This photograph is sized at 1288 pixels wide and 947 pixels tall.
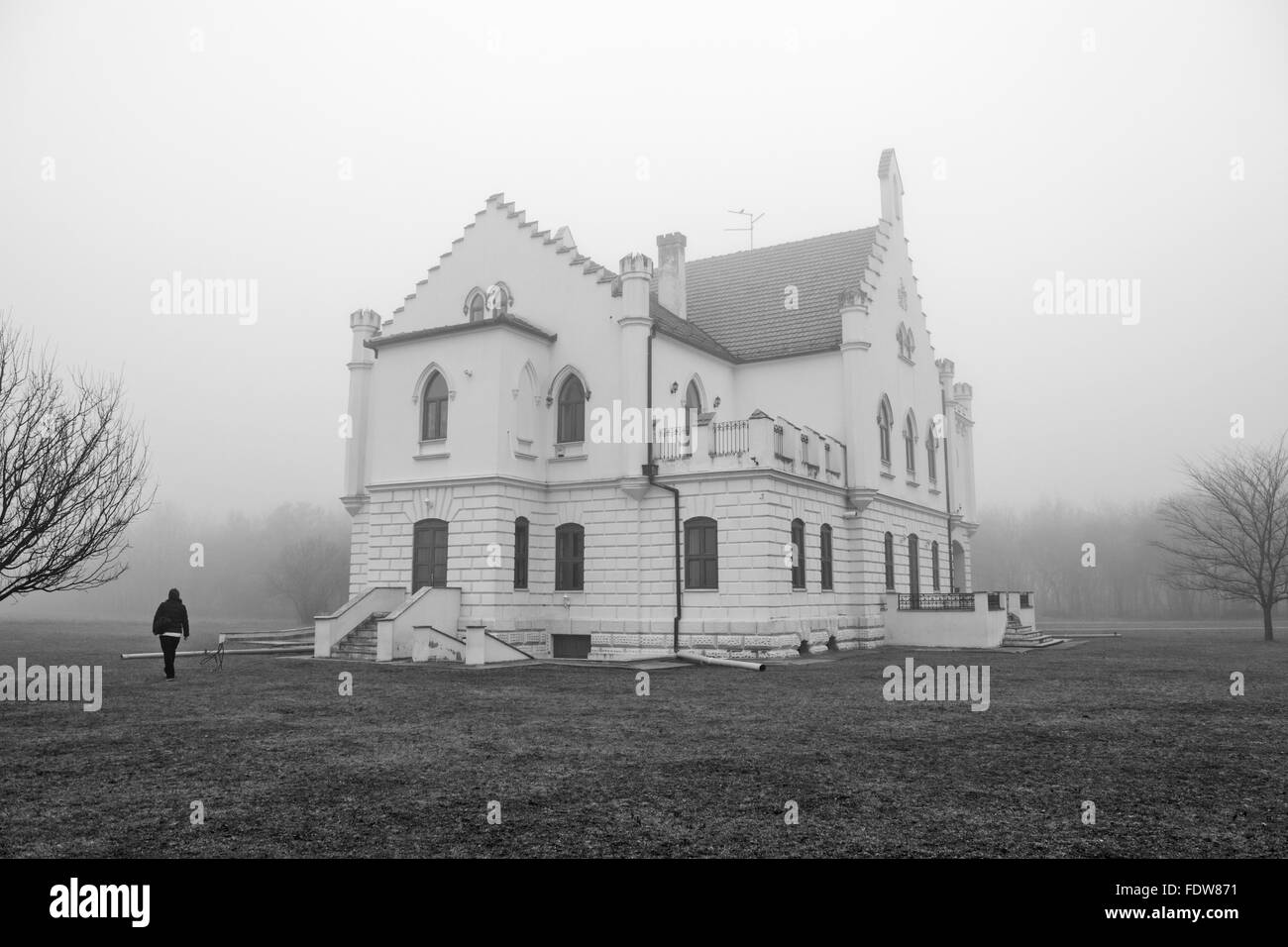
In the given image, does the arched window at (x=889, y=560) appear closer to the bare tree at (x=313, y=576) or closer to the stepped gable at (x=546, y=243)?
the stepped gable at (x=546, y=243)

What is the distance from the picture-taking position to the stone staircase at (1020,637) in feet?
102

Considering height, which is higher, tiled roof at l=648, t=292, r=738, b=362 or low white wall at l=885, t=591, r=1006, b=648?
tiled roof at l=648, t=292, r=738, b=362

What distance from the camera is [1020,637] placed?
31.6 meters

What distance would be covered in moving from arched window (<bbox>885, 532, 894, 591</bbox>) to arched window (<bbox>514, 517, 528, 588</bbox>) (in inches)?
520

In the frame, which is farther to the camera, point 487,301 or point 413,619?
point 487,301

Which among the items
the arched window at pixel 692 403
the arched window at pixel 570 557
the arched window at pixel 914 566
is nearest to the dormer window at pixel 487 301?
the arched window at pixel 692 403

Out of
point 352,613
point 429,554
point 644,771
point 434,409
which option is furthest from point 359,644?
point 644,771

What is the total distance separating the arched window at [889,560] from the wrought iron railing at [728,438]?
31.0 ft

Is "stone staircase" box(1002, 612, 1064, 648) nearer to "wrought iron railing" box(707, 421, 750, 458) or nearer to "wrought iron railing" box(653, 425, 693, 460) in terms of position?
"wrought iron railing" box(707, 421, 750, 458)

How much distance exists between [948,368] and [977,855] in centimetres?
3629

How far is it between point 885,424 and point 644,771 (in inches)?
1004

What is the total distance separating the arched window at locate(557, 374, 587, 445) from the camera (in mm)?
28516

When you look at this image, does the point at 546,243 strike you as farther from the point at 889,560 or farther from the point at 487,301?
the point at 889,560

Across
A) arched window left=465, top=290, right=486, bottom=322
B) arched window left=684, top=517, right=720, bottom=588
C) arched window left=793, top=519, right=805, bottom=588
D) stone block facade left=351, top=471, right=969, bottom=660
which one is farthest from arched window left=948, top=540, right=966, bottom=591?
arched window left=465, top=290, right=486, bottom=322
